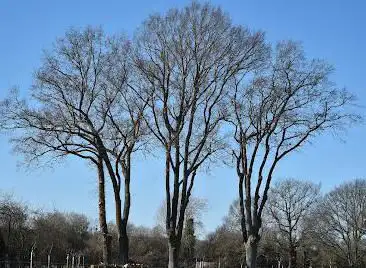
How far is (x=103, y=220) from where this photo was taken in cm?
2366

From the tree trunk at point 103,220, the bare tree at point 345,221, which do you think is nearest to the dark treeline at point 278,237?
the bare tree at point 345,221

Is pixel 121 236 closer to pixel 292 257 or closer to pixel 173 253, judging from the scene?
pixel 173 253

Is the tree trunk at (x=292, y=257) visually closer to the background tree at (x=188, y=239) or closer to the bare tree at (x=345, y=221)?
the bare tree at (x=345, y=221)

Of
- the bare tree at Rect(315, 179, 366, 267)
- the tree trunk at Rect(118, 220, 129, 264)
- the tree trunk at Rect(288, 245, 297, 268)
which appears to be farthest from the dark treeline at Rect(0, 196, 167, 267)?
the bare tree at Rect(315, 179, 366, 267)

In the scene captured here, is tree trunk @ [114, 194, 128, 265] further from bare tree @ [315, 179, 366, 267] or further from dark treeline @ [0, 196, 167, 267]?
bare tree @ [315, 179, 366, 267]

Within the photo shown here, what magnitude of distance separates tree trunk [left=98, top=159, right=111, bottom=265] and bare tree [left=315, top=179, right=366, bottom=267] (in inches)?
1911

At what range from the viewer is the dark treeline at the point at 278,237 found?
2470 inches

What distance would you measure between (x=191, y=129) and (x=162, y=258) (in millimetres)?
50247

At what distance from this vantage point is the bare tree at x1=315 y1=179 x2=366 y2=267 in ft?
213

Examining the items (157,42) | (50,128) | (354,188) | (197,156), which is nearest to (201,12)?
(157,42)

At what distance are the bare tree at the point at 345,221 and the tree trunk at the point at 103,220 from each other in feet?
159

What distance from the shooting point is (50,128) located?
23219 millimetres

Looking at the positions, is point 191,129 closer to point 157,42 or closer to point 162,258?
point 157,42

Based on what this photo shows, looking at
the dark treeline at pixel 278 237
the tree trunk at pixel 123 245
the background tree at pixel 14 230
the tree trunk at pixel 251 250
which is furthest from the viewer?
the dark treeline at pixel 278 237
